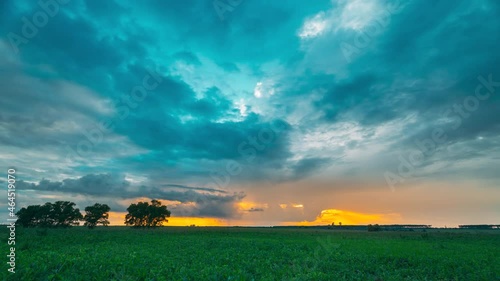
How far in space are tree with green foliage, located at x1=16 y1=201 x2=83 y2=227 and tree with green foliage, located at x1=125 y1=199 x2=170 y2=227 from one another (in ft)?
65.6

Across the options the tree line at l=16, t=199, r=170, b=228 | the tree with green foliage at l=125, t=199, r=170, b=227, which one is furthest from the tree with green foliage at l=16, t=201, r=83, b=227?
the tree with green foliage at l=125, t=199, r=170, b=227

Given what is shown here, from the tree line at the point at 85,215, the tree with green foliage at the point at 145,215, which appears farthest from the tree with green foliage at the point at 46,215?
the tree with green foliage at the point at 145,215

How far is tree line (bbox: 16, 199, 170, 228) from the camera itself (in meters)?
82.4

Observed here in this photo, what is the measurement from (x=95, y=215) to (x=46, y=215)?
14.7 meters

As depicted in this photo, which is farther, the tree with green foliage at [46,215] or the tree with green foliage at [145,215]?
the tree with green foliage at [145,215]

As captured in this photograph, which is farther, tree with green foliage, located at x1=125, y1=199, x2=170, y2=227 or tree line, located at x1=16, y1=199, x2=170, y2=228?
tree with green foliage, located at x1=125, y1=199, x2=170, y2=227

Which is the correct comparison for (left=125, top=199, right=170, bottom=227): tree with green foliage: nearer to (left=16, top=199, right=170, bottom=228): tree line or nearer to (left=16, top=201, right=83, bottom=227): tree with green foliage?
(left=16, top=199, right=170, bottom=228): tree line

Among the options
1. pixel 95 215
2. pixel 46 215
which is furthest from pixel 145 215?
pixel 46 215

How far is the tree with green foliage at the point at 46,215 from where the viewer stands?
82.1 metres

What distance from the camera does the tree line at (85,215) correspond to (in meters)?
82.4

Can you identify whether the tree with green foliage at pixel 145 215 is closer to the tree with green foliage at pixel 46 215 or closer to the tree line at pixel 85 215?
the tree line at pixel 85 215

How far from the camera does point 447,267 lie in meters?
22.5

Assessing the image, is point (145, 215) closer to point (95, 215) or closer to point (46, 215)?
point (95, 215)

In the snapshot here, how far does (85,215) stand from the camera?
92812 mm
